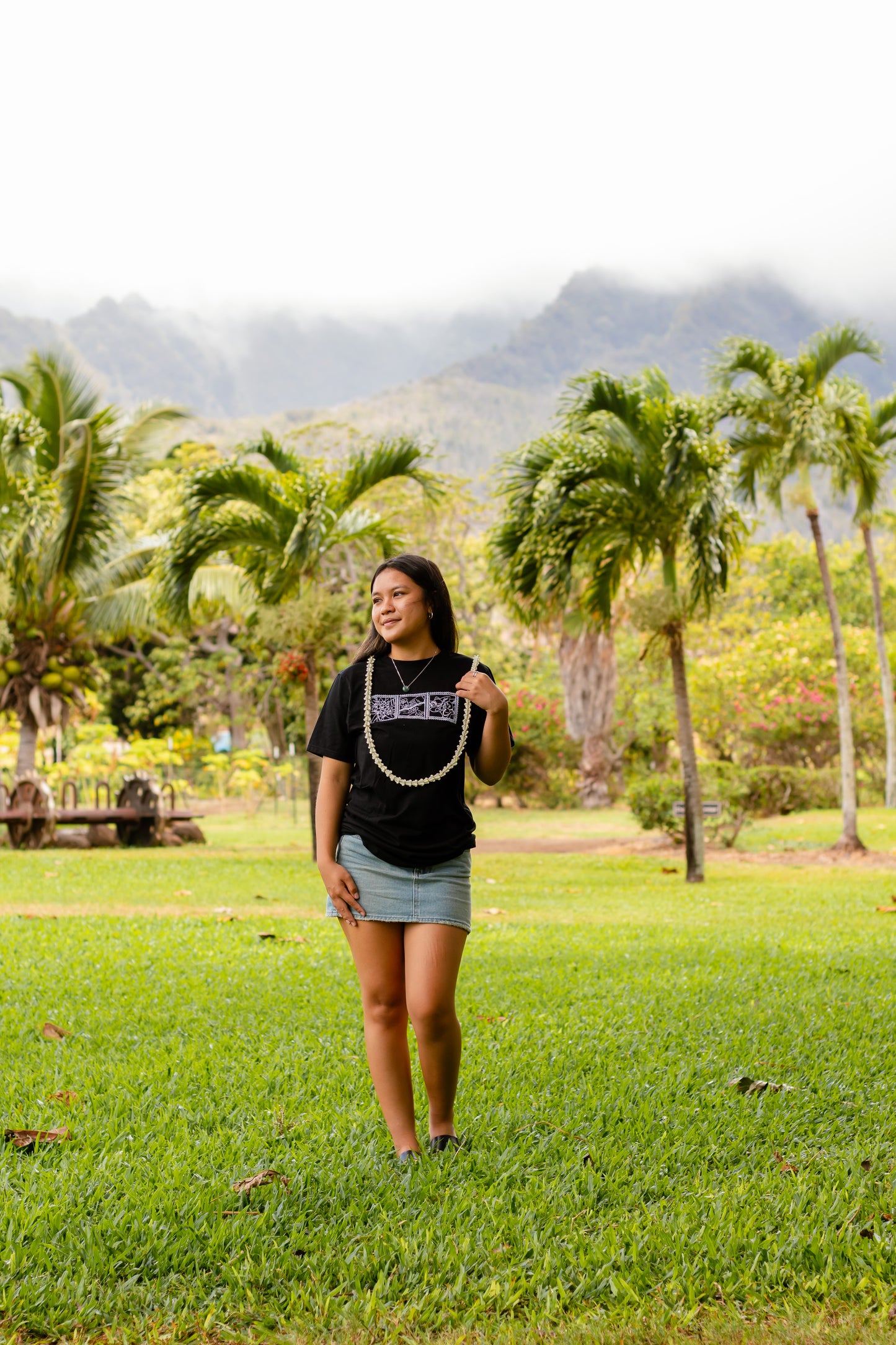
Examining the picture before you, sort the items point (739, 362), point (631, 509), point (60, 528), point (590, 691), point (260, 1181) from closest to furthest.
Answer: point (260, 1181), point (631, 509), point (739, 362), point (60, 528), point (590, 691)

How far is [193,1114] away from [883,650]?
21.0m

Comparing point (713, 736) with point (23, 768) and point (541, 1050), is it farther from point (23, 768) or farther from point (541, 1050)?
point (541, 1050)

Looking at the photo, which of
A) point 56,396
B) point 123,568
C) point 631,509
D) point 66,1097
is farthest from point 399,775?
point 123,568

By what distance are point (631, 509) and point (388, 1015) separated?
10194mm

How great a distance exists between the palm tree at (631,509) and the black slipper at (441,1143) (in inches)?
379

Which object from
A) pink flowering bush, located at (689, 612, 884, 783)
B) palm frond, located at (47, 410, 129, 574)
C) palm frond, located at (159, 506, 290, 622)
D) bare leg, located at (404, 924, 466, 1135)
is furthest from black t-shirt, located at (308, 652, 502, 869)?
pink flowering bush, located at (689, 612, 884, 783)

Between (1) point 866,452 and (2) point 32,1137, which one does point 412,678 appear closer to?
(2) point 32,1137

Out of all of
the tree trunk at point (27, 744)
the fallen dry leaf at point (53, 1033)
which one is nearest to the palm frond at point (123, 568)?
the tree trunk at point (27, 744)

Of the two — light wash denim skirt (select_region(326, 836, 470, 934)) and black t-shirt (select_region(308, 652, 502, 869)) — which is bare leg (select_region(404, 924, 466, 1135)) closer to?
light wash denim skirt (select_region(326, 836, 470, 934))

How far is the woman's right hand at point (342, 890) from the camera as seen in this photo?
3.49 metres

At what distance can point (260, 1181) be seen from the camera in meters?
3.36

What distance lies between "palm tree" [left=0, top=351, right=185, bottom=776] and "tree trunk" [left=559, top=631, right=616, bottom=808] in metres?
11.4

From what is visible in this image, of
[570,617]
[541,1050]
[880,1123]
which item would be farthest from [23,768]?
[880,1123]

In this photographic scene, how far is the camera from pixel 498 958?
7.25m
